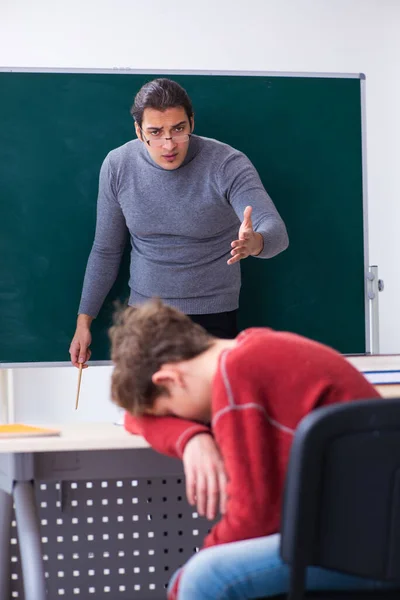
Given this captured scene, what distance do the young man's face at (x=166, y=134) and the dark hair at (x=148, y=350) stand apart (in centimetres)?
136

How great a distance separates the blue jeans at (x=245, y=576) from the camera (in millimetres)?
1072

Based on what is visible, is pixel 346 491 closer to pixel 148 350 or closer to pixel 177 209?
pixel 148 350

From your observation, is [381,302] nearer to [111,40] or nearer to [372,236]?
[372,236]

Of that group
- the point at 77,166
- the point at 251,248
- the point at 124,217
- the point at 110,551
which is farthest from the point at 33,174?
the point at 110,551

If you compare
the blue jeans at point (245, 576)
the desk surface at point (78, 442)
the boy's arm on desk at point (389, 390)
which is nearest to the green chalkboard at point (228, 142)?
the boy's arm on desk at point (389, 390)

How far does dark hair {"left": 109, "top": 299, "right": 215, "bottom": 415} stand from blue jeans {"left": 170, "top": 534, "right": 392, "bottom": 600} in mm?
273

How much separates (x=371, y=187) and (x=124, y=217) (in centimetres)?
192

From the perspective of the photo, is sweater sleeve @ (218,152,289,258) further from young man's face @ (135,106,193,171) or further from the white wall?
the white wall

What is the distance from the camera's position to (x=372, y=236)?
423 centimetres

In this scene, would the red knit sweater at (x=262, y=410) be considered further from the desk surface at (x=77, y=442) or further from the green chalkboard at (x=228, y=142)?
the green chalkboard at (x=228, y=142)

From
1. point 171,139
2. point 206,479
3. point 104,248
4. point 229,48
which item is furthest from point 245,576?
point 229,48

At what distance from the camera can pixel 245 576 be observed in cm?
108

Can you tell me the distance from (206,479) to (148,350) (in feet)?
→ 0.73

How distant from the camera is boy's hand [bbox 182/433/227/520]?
115 cm
